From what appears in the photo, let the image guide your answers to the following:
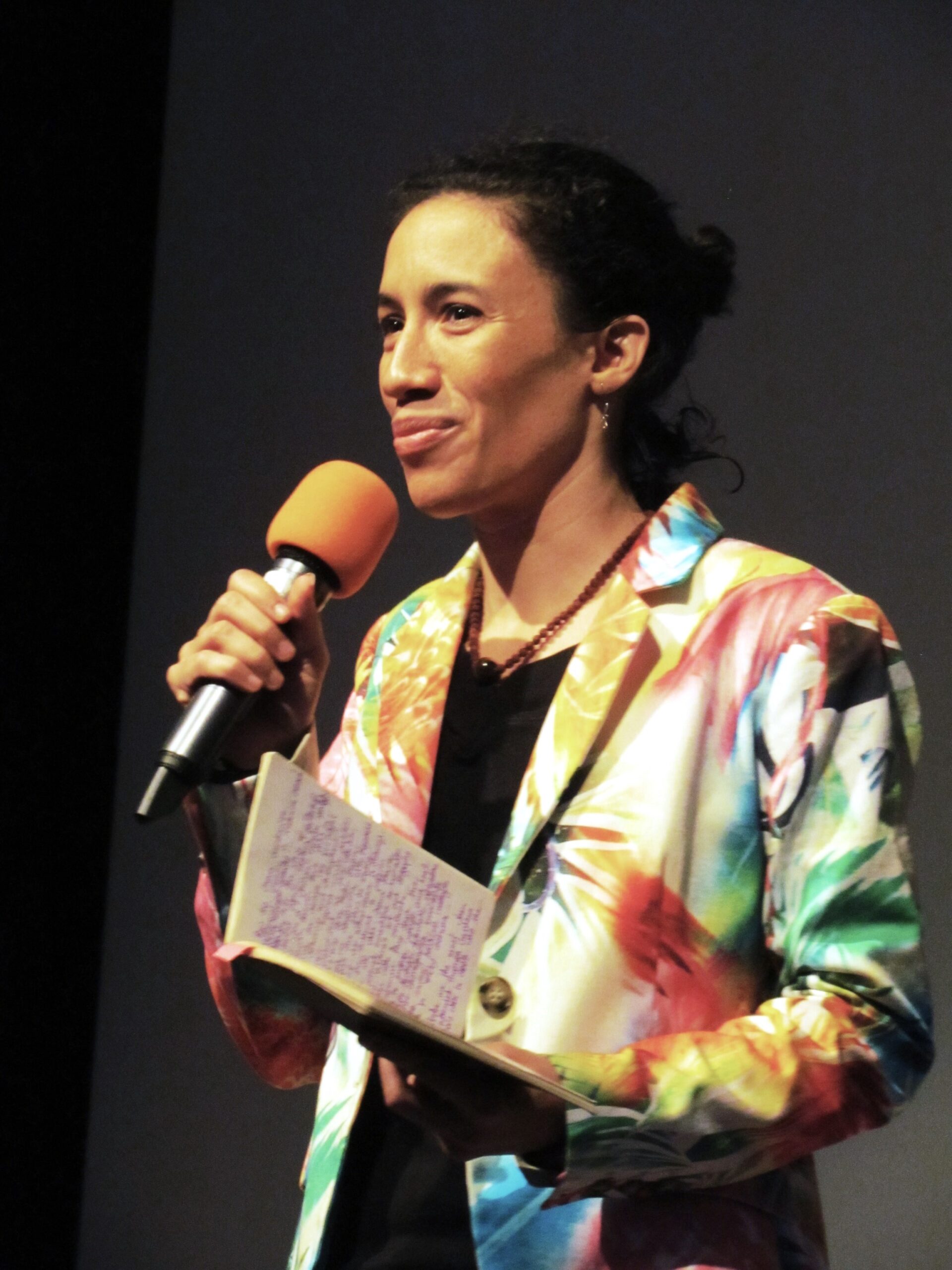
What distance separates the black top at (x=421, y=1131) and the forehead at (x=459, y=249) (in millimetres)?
330

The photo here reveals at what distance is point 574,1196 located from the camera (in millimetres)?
954

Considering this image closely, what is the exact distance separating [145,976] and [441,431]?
0.96m

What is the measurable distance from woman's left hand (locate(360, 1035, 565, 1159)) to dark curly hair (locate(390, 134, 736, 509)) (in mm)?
651

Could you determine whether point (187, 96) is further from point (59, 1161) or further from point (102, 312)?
point (59, 1161)

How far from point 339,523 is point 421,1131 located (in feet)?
1.52

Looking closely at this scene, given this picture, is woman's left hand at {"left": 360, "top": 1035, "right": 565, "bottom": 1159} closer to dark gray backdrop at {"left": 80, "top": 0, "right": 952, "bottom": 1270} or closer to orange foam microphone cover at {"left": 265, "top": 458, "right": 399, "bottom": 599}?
orange foam microphone cover at {"left": 265, "top": 458, "right": 399, "bottom": 599}

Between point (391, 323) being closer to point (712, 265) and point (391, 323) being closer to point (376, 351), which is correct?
point (712, 265)

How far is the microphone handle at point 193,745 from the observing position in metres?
0.99

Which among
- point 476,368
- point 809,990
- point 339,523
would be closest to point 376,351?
point 476,368

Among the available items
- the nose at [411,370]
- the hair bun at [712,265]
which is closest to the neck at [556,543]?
the nose at [411,370]

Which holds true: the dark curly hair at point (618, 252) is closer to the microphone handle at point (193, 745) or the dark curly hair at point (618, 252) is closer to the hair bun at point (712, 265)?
the hair bun at point (712, 265)

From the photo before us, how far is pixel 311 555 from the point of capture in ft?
3.80

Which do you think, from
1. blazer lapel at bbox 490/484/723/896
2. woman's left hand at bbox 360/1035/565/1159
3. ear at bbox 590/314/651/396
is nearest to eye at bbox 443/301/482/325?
ear at bbox 590/314/651/396

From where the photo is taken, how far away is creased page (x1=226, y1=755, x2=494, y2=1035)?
3.17 ft
